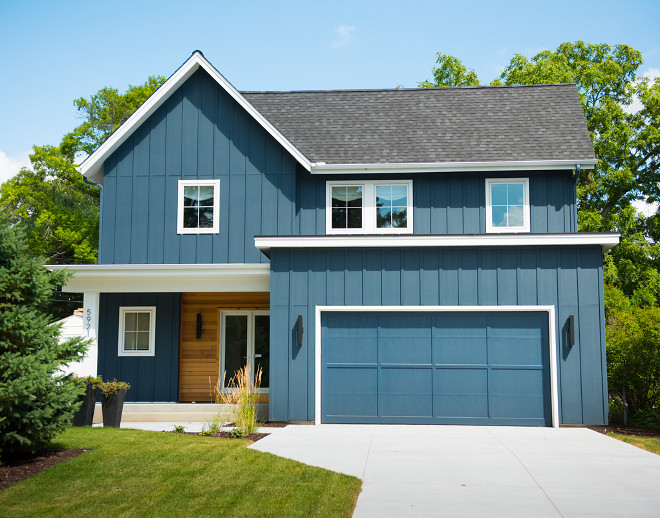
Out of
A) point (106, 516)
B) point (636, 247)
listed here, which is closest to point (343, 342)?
point (106, 516)

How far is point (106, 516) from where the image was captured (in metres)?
5.95

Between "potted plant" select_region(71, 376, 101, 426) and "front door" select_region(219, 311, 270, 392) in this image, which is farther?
"front door" select_region(219, 311, 270, 392)

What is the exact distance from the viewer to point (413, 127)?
15.9m

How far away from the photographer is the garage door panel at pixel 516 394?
462 inches

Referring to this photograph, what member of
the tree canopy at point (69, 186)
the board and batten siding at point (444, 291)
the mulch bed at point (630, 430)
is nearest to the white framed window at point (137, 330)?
the board and batten siding at point (444, 291)

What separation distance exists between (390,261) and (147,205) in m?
6.13

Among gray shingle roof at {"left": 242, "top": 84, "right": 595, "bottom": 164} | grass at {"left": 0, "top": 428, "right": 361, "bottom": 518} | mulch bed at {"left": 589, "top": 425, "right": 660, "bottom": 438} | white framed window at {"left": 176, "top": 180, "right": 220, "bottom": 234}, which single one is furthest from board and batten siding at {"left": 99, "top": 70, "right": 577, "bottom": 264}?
grass at {"left": 0, "top": 428, "right": 361, "bottom": 518}

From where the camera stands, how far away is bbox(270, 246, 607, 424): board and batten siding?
11.6 meters

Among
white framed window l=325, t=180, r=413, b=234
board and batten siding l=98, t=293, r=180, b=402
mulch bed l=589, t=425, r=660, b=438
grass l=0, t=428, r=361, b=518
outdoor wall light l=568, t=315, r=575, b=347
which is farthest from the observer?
board and batten siding l=98, t=293, r=180, b=402

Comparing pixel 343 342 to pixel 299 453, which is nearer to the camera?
pixel 299 453

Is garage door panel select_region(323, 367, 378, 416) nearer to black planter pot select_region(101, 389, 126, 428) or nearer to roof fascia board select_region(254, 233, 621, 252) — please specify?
roof fascia board select_region(254, 233, 621, 252)

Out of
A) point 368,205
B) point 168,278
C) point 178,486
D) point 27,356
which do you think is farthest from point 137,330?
point 178,486

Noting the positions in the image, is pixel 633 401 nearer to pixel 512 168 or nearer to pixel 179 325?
pixel 512 168

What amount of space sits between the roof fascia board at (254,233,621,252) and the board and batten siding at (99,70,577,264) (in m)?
2.61
